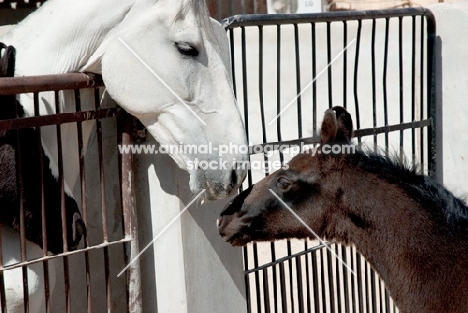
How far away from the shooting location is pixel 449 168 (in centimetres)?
629

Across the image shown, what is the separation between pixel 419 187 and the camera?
393cm

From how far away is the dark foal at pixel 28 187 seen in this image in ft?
11.0

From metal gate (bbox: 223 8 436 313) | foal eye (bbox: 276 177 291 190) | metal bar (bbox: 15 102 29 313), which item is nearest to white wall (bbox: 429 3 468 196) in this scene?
metal gate (bbox: 223 8 436 313)

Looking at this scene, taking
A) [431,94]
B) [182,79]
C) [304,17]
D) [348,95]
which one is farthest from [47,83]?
[348,95]

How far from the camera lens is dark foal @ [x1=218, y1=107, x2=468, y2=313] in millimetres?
3836

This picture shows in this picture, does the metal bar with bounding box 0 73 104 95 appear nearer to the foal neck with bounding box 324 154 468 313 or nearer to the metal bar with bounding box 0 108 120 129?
the metal bar with bounding box 0 108 120 129

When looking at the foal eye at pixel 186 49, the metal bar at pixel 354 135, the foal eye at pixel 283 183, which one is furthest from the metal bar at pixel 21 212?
the metal bar at pixel 354 135

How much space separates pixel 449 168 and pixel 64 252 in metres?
3.74

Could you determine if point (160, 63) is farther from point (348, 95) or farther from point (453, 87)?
point (348, 95)

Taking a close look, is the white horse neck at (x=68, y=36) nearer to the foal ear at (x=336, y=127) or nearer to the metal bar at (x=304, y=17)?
the metal bar at (x=304, y=17)

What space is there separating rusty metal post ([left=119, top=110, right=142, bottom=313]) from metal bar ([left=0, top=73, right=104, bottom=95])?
353mm

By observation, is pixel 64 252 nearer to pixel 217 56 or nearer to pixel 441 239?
pixel 217 56

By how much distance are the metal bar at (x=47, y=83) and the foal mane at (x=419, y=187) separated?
4.50 feet

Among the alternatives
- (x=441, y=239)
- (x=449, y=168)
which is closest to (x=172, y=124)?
(x=441, y=239)
